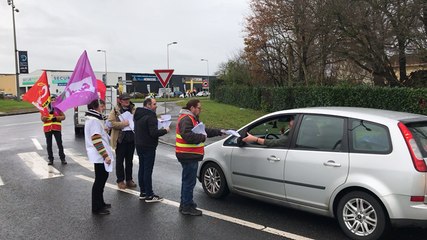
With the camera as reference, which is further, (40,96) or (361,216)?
(40,96)

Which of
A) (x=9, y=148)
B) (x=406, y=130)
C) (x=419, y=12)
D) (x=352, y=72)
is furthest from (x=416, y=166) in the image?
(x=352, y=72)

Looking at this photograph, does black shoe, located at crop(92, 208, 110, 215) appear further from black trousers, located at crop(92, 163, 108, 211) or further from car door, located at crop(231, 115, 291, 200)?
car door, located at crop(231, 115, 291, 200)

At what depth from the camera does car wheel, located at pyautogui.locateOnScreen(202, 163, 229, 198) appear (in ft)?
21.6

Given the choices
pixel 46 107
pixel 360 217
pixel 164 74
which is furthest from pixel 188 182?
pixel 164 74

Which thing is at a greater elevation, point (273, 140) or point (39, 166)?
point (273, 140)

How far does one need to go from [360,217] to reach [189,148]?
244cm

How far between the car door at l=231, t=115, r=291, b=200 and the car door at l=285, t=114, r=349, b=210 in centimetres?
16

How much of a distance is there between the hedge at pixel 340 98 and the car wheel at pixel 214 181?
33.6 feet

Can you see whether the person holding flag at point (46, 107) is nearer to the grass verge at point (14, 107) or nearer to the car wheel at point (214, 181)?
the car wheel at point (214, 181)

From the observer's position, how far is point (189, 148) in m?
5.84

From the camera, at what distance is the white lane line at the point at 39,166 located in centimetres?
887

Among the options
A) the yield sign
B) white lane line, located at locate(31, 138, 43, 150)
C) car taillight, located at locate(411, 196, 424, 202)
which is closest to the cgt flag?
white lane line, located at locate(31, 138, 43, 150)

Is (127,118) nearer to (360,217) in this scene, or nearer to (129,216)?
(129,216)

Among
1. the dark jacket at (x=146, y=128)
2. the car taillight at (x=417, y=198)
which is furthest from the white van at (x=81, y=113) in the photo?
the car taillight at (x=417, y=198)
